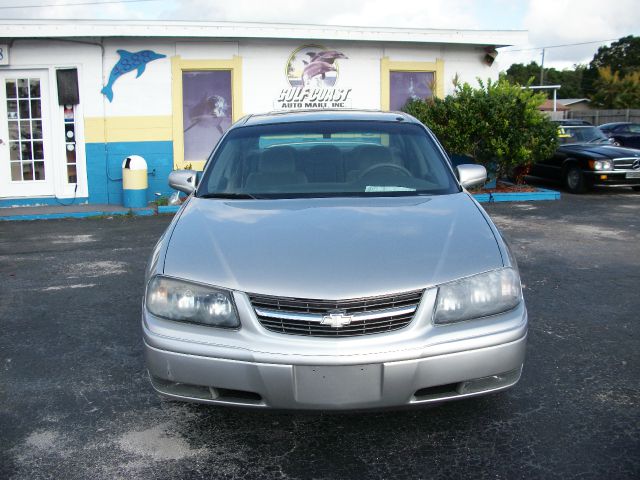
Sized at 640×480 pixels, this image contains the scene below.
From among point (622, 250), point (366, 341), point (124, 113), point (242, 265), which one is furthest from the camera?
point (124, 113)

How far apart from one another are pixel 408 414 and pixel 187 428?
1.14 meters

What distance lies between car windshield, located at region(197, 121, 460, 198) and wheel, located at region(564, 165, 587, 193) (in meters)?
9.85

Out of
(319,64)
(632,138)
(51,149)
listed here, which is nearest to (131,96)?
(51,149)

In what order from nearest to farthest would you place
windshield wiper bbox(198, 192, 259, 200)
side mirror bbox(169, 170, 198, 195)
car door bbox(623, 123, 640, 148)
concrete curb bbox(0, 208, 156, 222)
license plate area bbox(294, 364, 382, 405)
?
1. license plate area bbox(294, 364, 382, 405)
2. windshield wiper bbox(198, 192, 259, 200)
3. side mirror bbox(169, 170, 198, 195)
4. concrete curb bbox(0, 208, 156, 222)
5. car door bbox(623, 123, 640, 148)

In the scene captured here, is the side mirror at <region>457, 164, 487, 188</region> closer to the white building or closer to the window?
the white building

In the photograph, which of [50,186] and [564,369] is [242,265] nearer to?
[564,369]

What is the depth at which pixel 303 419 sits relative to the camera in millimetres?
3686

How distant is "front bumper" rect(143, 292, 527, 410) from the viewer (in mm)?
2887

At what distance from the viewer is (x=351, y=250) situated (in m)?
3.22

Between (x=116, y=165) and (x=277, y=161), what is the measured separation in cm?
885

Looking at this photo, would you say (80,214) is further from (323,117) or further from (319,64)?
(323,117)

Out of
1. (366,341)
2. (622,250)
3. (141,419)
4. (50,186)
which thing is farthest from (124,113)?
(366,341)

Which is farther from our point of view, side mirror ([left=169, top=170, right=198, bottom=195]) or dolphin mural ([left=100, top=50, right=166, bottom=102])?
Result: dolphin mural ([left=100, top=50, right=166, bottom=102])

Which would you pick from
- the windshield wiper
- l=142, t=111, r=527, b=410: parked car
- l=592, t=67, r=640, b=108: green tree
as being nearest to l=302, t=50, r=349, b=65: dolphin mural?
the windshield wiper
